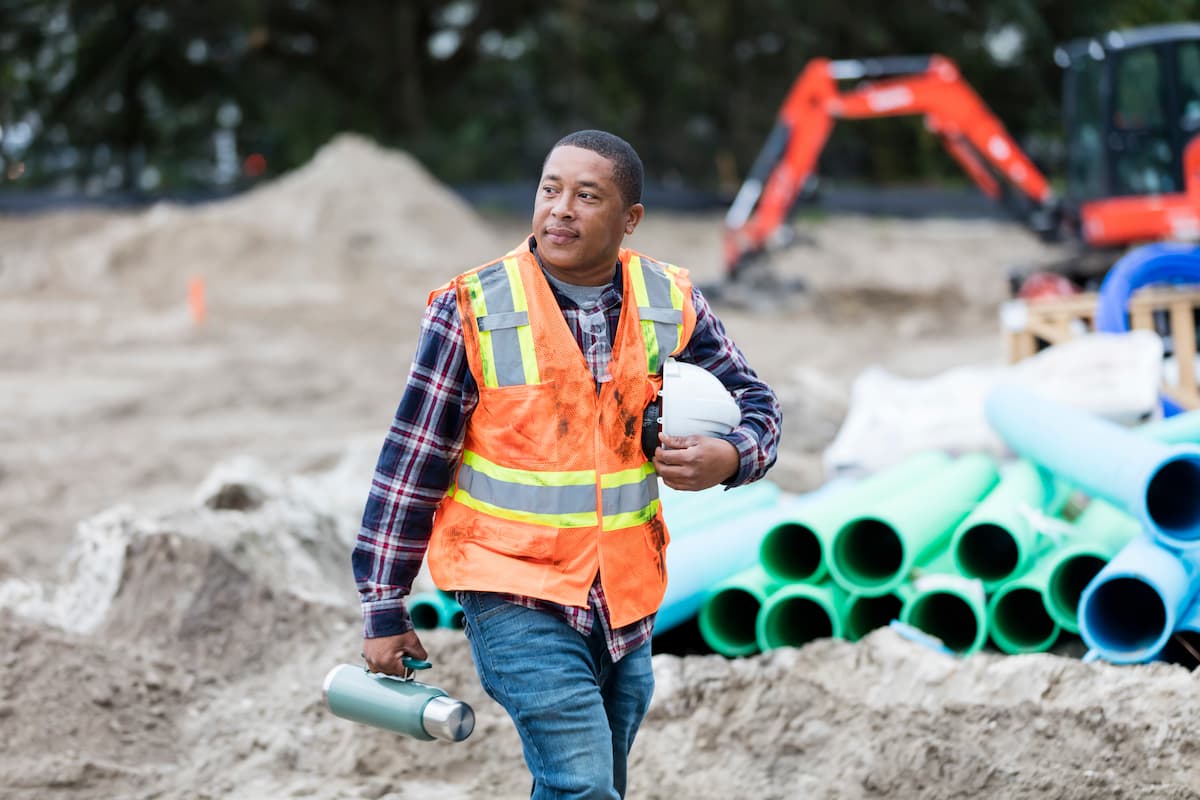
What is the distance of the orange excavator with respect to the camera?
1179cm

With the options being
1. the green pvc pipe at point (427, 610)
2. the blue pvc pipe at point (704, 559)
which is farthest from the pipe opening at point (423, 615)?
the blue pvc pipe at point (704, 559)

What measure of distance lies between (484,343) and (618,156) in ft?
1.55

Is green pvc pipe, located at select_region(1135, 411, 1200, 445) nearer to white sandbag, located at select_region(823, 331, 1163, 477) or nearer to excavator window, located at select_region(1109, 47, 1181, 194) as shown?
white sandbag, located at select_region(823, 331, 1163, 477)

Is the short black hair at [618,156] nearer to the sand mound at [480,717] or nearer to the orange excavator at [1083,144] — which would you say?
the sand mound at [480,717]

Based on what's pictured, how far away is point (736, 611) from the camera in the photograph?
4910 millimetres

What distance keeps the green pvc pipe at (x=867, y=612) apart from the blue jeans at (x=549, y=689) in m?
2.16

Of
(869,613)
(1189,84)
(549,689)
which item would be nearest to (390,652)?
(549,689)

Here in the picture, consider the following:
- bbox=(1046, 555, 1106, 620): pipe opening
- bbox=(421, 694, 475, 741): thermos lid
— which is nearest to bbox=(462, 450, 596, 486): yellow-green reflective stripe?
bbox=(421, 694, 475, 741): thermos lid

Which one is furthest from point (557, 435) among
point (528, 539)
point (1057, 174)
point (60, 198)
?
point (1057, 174)

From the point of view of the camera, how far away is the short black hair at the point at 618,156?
8.82 feet

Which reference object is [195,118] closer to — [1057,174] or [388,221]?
[388,221]

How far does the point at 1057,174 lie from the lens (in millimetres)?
26516

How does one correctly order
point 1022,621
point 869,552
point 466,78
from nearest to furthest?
point 1022,621, point 869,552, point 466,78

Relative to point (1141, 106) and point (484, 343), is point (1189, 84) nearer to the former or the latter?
point (1141, 106)
